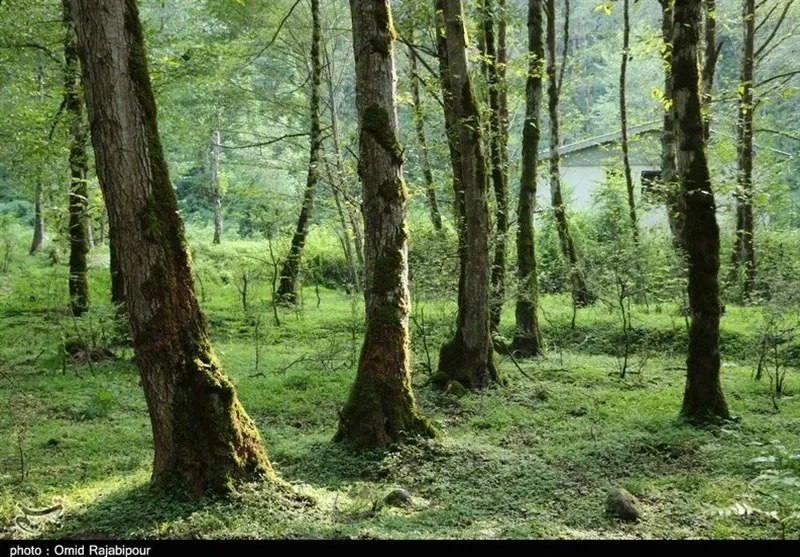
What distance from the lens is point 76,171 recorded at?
12.4m

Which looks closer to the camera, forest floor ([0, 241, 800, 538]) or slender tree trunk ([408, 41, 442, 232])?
forest floor ([0, 241, 800, 538])

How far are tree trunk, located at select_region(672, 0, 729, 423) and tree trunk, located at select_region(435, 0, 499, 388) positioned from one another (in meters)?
2.68

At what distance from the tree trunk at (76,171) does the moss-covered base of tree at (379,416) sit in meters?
6.73

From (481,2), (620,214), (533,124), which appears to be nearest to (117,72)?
(481,2)

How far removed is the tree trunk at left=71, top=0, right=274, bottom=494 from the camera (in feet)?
15.8

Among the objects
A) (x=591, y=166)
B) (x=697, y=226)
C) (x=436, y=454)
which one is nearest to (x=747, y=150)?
(x=697, y=226)

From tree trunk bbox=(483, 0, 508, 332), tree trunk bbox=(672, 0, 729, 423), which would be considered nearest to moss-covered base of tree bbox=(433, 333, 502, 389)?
tree trunk bbox=(483, 0, 508, 332)

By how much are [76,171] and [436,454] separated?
30.1 feet

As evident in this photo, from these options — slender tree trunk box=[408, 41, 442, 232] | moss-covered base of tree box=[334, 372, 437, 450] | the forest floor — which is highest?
slender tree trunk box=[408, 41, 442, 232]

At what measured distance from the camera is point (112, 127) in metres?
4.84

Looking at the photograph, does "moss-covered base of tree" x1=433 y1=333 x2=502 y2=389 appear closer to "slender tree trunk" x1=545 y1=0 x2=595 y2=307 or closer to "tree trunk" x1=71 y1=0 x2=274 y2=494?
"tree trunk" x1=71 y1=0 x2=274 y2=494

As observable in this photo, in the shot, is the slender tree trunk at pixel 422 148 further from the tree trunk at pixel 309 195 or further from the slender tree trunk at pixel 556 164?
the slender tree trunk at pixel 556 164

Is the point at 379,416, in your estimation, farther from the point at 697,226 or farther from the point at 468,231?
the point at 697,226

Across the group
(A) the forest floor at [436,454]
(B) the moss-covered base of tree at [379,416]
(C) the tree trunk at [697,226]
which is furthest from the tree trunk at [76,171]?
(C) the tree trunk at [697,226]
